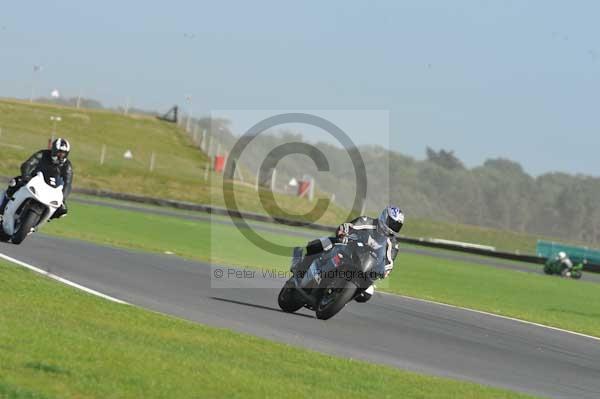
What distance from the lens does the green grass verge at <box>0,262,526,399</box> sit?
7.48 metres

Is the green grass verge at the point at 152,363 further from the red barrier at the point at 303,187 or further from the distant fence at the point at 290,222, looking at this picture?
the red barrier at the point at 303,187

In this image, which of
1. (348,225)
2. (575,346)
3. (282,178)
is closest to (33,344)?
(348,225)

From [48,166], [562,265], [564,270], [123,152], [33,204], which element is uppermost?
[123,152]

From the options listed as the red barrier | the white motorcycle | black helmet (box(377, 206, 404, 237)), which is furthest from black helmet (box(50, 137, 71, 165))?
the red barrier

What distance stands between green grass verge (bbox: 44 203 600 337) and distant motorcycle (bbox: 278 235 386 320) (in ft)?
18.8

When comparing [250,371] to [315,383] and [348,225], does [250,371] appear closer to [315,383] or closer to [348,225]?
[315,383]

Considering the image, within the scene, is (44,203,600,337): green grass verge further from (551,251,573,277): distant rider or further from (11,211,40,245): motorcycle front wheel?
(11,211,40,245): motorcycle front wheel

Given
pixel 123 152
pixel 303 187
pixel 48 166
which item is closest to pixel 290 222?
pixel 303 187

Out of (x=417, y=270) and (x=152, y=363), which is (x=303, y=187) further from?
(x=152, y=363)

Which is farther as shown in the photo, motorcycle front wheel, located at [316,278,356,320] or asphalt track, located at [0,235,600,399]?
motorcycle front wheel, located at [316,278,356,320]

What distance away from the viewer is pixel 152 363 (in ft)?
27.3

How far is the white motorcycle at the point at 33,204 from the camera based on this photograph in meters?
16.7

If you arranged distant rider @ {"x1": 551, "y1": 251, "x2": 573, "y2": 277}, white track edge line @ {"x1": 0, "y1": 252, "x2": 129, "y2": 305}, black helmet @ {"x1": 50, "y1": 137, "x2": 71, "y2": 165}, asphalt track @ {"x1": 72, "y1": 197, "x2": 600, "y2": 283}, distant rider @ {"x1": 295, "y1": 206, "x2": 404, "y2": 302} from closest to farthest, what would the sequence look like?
white track edge line @ {"x1": 0, "y1": 252, "x2": 129, "y2": 305}
distant rider @ {"x1": 295, "y1": 206, "x2": 404, "y2": 302}
black helmet @ {"x1": 50, "y1": 137, "x2": 71, "y2": 165}
distant rider @ {"x1": 551, "y1": 251, "x2": 573, "y2": 277}
asphalt track @ {"x1": 72, "y1": 197, "x2": 600, "y2": 283}

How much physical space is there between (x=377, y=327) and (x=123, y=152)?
180 ft
